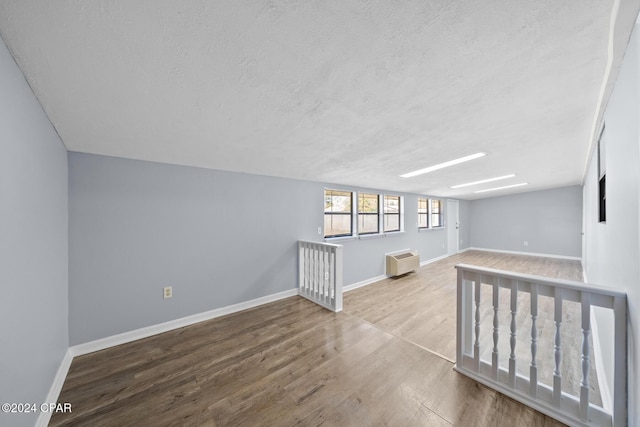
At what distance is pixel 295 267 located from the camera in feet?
11.7

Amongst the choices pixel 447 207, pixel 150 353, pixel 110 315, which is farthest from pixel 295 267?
pixel 447 207

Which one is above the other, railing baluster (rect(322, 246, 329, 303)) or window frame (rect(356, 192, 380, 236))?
window frame (rect(356, 192, 380, 236))

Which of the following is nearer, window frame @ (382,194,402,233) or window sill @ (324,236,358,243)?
window sill @ (324,236,358,243)

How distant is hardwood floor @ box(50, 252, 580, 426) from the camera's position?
1425 millimetres

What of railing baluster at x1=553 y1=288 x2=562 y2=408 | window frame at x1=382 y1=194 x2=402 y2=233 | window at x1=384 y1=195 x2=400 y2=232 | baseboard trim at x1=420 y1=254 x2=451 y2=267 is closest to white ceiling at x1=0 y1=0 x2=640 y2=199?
railing baluster at x1=553 y1=288 x2=562 y2=408

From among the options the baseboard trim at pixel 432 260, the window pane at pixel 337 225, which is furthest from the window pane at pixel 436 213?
the window pane at pixel 337 225

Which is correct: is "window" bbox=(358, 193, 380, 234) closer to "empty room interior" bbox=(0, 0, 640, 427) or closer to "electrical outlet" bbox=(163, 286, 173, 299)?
"empty room interior" bbox=(0, 0, 640, 427)

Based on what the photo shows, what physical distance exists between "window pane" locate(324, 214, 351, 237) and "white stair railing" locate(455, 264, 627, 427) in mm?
2483

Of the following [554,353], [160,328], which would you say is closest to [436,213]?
[554,353]

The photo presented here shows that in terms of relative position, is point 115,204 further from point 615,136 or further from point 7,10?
point 615,136

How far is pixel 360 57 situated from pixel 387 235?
4.22 metres

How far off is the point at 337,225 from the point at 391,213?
1720 millimetres

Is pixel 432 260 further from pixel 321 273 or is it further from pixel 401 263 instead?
pixel 321 273

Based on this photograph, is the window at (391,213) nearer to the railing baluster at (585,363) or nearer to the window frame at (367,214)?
the window frame at (367,214)
